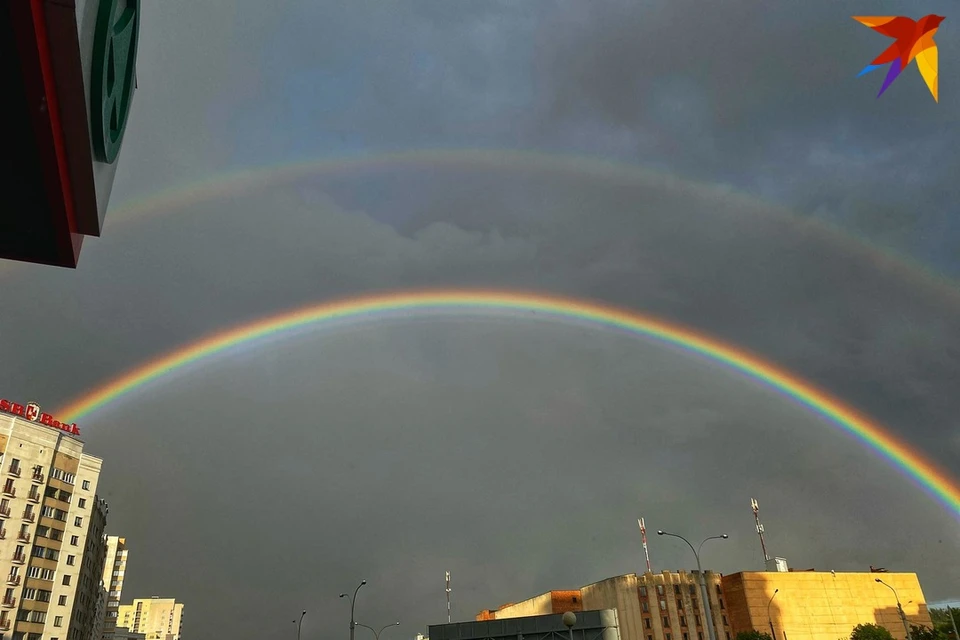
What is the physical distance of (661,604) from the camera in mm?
122125

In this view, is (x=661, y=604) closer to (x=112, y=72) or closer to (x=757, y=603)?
(x=757, y=603)

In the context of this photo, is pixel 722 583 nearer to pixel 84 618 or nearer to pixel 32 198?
pixel 84 618

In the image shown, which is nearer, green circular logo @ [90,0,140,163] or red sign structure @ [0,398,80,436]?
green circular logo @ [90,0,140,163]

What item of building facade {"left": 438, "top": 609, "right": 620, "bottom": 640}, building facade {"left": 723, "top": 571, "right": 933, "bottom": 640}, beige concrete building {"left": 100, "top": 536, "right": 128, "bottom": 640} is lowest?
building facade {"left": 438, "top": 609, "right": 620, "bottom": 640}

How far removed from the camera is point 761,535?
125562 millimetres

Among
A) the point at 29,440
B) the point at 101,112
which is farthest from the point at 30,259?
the point at 29,440

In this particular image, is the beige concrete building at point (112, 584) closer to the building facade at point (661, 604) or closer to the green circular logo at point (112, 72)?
the building facade at point (661, 604)

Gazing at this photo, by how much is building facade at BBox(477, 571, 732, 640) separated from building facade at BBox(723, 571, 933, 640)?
9.20ft

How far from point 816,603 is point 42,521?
127300mm

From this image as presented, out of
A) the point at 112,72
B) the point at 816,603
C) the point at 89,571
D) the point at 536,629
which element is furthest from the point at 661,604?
the point at 112,72

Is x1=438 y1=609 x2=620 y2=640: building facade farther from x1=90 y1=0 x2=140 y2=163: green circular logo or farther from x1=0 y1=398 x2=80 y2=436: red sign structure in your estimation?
x1=0 y1=398 x2=80 y2=436: red sign structure

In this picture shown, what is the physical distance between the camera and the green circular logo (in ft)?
46.9

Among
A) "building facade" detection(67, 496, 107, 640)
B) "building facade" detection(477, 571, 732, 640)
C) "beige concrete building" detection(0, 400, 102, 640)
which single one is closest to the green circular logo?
"beige concrete building" detection(0, 400, 102, 640)

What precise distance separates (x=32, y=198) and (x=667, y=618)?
127m
